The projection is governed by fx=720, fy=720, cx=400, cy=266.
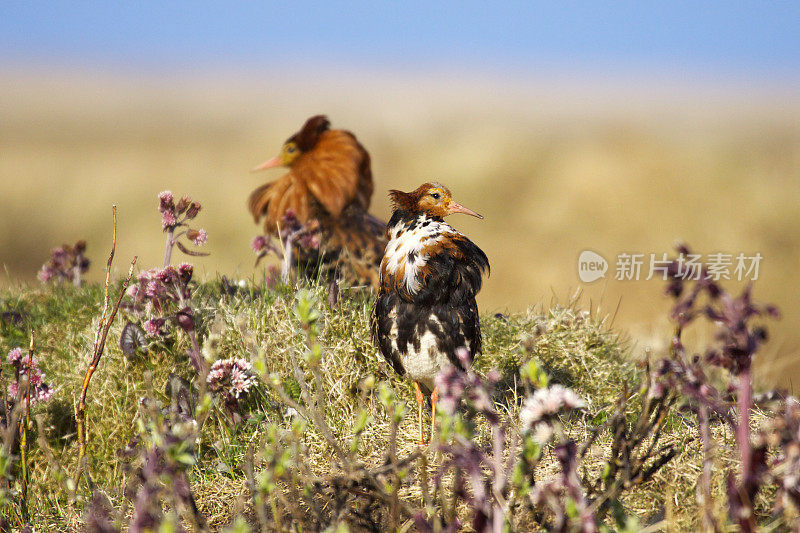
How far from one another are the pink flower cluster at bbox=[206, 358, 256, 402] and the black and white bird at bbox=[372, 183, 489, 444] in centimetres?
72

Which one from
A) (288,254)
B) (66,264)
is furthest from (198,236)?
(66,264)

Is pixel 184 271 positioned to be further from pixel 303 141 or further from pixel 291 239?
pixel 303 141

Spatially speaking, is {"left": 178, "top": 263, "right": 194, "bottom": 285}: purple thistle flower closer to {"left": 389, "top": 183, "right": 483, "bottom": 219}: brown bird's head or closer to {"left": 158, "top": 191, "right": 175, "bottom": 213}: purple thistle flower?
{"left": 158, "top": 191, "right": 175, "bottom": 213}: purple thistle flower

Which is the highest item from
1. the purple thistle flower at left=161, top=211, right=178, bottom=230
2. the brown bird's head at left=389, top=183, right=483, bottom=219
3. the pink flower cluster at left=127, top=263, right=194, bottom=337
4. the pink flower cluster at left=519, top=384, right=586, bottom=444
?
→ the brown bird's head at left=389, top=183, right=483, bottom=219

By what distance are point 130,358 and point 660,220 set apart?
11460 millimetres

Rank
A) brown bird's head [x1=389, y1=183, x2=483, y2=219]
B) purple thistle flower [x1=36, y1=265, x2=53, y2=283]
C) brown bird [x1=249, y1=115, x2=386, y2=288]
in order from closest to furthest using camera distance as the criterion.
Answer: brown bird's head [x1=389, y1=183, x2=483, y2=219] < brown bird [x1=249, y1=115, x2=386, y2=288] < purple thistle flower [x1=36, y1=265, x2=53, y2=283]

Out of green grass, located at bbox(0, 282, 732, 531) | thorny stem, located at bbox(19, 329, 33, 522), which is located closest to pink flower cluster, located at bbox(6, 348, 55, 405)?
thorny stem, located at bbox(19, 329, 33, 522)

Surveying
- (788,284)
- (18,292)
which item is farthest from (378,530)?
(788,284)

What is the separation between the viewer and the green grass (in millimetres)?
3252

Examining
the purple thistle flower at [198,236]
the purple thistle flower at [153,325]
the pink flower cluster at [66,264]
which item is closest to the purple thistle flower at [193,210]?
the purple thistle flower at [198,236]

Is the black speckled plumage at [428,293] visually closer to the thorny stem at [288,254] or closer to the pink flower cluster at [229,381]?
the pink flower cluster at [229,381]

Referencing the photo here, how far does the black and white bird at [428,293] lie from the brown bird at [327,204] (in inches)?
62.2

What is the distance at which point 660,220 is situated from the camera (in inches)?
530

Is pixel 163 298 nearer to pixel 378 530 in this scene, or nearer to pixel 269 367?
pixel 269 367
